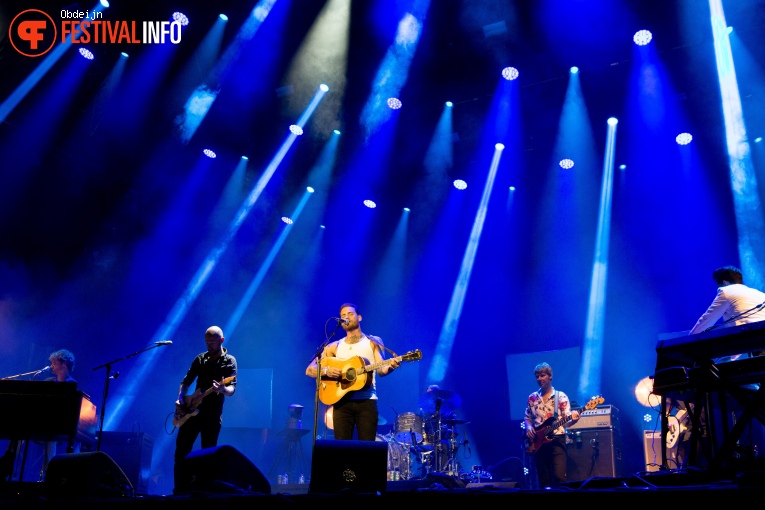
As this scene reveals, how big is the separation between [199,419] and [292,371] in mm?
7866

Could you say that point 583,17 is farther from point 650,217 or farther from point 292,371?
point 292,371

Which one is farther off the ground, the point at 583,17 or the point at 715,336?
the point at 583,17

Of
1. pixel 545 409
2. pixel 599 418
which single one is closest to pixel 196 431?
pixel 545 409

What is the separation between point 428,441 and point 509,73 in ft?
19.8

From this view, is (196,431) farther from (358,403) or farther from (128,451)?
(128,451)

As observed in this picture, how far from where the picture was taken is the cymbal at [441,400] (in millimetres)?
10148

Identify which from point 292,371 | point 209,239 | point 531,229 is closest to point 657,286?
point 531,229

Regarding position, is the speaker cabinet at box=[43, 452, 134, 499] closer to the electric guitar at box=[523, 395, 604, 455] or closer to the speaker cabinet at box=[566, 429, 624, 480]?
the electric guitar at box=[523, 395, 604, 455]

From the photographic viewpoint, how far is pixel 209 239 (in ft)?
42.8

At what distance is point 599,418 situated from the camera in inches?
377

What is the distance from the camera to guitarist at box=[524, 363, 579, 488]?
8.30m

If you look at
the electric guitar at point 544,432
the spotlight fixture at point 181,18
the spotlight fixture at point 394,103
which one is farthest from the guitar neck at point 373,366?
the spotlight fixture at point 181,18

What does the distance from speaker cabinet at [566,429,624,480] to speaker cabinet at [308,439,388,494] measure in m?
6.52

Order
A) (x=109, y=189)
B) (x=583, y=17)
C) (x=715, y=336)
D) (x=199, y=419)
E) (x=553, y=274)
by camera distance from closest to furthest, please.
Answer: (x=715, y=336) < (x=199, y=419) < (x=583, y=17) < (x=109, y=189) < (x=553, y=274)
